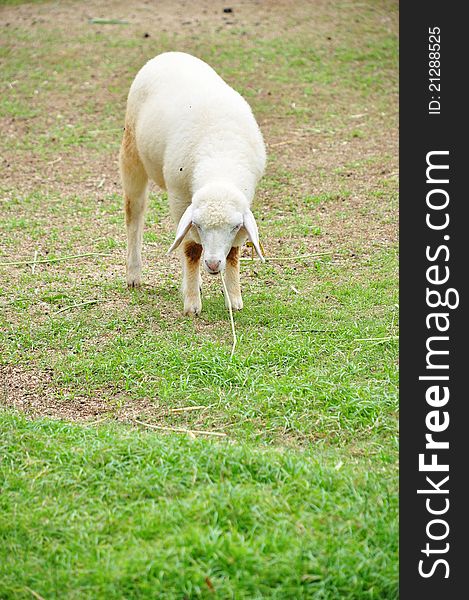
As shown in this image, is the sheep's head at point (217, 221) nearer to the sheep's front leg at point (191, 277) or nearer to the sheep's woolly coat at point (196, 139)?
the sheep's woolly coat at point (196, 139)

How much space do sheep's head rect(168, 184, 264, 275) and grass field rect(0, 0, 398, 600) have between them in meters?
0.58

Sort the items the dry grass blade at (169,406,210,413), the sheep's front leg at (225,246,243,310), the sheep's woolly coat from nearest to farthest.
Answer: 1. the dry grass blade at (169,406,210,413)
2. the sheep's woolly coat
3. the sheep's front leg at (225,246,243,310)

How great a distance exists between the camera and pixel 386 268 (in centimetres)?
721

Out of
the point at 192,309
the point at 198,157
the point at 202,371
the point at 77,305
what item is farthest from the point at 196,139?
the point at 202,371

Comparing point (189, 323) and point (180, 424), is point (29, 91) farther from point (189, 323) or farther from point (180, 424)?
point (180, 424)

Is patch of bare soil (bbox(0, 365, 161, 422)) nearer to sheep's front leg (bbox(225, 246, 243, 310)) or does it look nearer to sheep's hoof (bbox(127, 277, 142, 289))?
sheep's front leg (bbox(225, 246, 243, 310))

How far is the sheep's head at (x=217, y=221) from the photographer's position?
571 centimetres

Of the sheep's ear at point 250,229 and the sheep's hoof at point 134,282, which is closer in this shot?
the sheep's ear at point 250,229

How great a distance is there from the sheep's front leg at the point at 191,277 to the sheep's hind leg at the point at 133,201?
0.71 metres

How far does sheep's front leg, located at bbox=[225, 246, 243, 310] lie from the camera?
6.34m

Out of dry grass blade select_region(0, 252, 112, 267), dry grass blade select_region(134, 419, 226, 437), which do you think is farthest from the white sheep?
dry grass blade select_region(134, 419, 226, 437)

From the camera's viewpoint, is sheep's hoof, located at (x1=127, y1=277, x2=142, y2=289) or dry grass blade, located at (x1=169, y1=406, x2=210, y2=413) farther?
sheep's hoof, located at (x1=127, y1=277, x2=142, y2=289)

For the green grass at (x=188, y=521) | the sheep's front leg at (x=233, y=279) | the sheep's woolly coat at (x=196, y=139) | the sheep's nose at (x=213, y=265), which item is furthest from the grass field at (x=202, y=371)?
the sheep's woolly coat at (x=196, y=139)

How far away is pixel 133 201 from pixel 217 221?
1.50 metres
